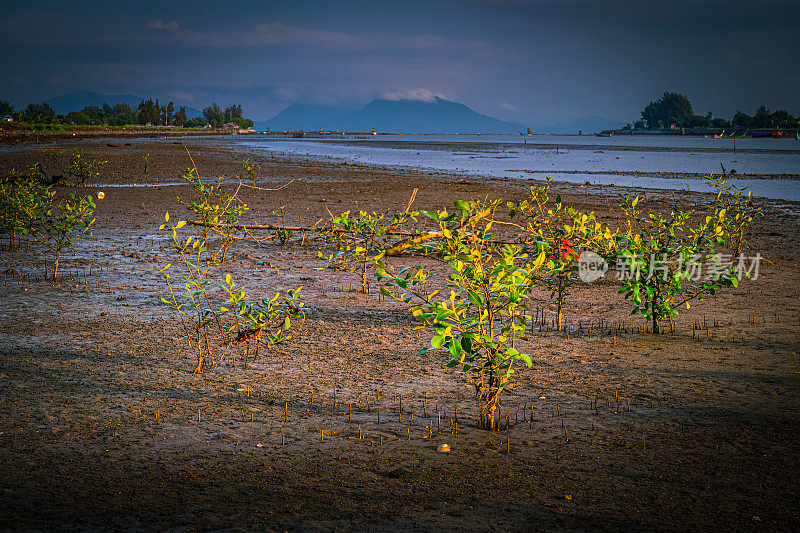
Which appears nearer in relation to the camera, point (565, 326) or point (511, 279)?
point (511, 279)

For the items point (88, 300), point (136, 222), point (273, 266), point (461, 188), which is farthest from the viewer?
point (461, 188)

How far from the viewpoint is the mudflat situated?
372 centimetres

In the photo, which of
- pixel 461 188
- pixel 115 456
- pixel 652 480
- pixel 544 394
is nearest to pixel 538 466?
pixel 652 480

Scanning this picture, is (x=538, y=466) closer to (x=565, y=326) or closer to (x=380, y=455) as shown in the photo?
(x=380, y=455)

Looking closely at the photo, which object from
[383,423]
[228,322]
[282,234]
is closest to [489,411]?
[383,423]

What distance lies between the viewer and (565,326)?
8023 mm

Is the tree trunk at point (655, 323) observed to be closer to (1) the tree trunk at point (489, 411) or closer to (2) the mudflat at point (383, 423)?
(2) the mudflat at point (383, 423)

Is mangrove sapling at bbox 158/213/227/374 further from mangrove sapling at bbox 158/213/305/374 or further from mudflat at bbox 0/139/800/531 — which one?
mudflat at bbox 0/139/800/531

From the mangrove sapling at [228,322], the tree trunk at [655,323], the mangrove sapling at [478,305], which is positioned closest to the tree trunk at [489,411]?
the mangrove sapling at [478,305]

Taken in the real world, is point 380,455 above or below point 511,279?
below

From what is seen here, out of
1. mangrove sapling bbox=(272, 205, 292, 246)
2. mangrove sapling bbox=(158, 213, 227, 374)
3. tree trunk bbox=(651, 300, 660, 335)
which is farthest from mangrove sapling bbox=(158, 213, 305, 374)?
tree trunk bbox=(651, 300, 660, 335)

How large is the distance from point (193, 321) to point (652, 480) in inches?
236

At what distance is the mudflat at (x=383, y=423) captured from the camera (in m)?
3.72

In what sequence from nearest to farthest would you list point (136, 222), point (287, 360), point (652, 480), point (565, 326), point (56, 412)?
point (652, 480) → point (56, 412) → point (287, 360) → point (565, 326) → point (136, 222)
